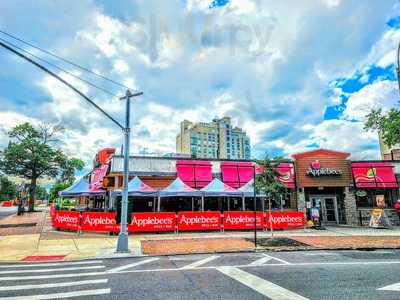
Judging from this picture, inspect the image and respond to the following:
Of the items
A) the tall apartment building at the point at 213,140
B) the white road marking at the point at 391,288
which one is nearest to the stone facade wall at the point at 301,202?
the white road marking at the point at 391,288

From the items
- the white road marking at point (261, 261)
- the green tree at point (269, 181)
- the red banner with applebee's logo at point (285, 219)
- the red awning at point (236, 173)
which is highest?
the red awning at point (236, 173)

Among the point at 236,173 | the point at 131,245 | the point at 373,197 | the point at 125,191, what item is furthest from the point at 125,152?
the point at 373,197

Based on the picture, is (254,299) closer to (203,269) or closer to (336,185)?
(203,269)

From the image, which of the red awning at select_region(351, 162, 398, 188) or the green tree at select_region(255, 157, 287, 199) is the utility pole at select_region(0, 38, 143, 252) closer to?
Result: the green tree at select_region(255, 157, 287, 199)

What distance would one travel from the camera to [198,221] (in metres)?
19.0

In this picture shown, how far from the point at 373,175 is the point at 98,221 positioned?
2227cm

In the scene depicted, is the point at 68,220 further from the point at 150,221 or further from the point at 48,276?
the point at 48,276

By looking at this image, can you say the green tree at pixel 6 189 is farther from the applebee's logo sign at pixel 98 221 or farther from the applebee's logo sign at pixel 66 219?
the applebee's logo sign at pixel 98 221

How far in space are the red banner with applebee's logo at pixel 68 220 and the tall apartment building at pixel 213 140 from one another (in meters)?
130

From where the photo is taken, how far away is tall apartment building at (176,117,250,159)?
155750 mm

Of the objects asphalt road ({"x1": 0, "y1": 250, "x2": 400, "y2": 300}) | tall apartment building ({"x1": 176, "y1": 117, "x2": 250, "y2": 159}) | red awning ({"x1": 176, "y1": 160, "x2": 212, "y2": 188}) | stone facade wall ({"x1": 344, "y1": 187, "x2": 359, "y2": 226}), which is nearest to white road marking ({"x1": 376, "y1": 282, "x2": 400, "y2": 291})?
asphalt road ({"x1": 0, "y1": 250, "x2": 400, "y2": 300})

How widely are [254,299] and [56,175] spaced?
139 ft

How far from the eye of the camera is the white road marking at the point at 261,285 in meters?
6.17

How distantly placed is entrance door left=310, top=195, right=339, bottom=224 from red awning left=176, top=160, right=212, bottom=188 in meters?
9.70
